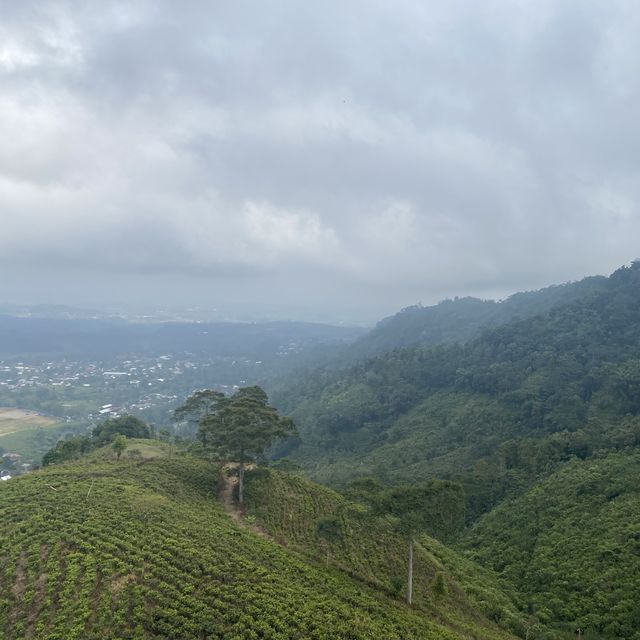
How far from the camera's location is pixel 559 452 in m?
55.8

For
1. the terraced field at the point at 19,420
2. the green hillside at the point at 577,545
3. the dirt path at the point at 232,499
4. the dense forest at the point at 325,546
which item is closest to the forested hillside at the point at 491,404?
the dense forest at the point at 325,546

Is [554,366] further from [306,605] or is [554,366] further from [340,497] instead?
[306,605]

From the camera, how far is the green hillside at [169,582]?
1880cm

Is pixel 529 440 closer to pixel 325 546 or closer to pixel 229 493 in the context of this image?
pixel 325 546

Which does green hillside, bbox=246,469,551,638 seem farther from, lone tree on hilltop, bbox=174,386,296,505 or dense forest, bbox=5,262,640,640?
lone tree on hilltop, bbox=174,386,296,505

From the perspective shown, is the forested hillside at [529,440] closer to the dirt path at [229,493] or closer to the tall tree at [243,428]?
the tall tree at [243,428]

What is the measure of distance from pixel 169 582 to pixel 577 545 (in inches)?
1115

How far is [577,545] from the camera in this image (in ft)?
109

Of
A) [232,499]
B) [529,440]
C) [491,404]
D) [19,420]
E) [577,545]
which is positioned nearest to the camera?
[577,545]

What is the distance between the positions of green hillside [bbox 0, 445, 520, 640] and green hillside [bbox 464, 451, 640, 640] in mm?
5382

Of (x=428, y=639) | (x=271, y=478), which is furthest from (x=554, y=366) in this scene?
(x=428, y=639)

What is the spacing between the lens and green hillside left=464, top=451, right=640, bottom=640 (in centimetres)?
2617

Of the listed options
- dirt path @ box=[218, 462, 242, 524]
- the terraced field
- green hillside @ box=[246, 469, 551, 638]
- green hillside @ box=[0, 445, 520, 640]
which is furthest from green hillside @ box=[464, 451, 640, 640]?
the terraced field

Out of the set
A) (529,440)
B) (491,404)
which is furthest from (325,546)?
(491,404)
